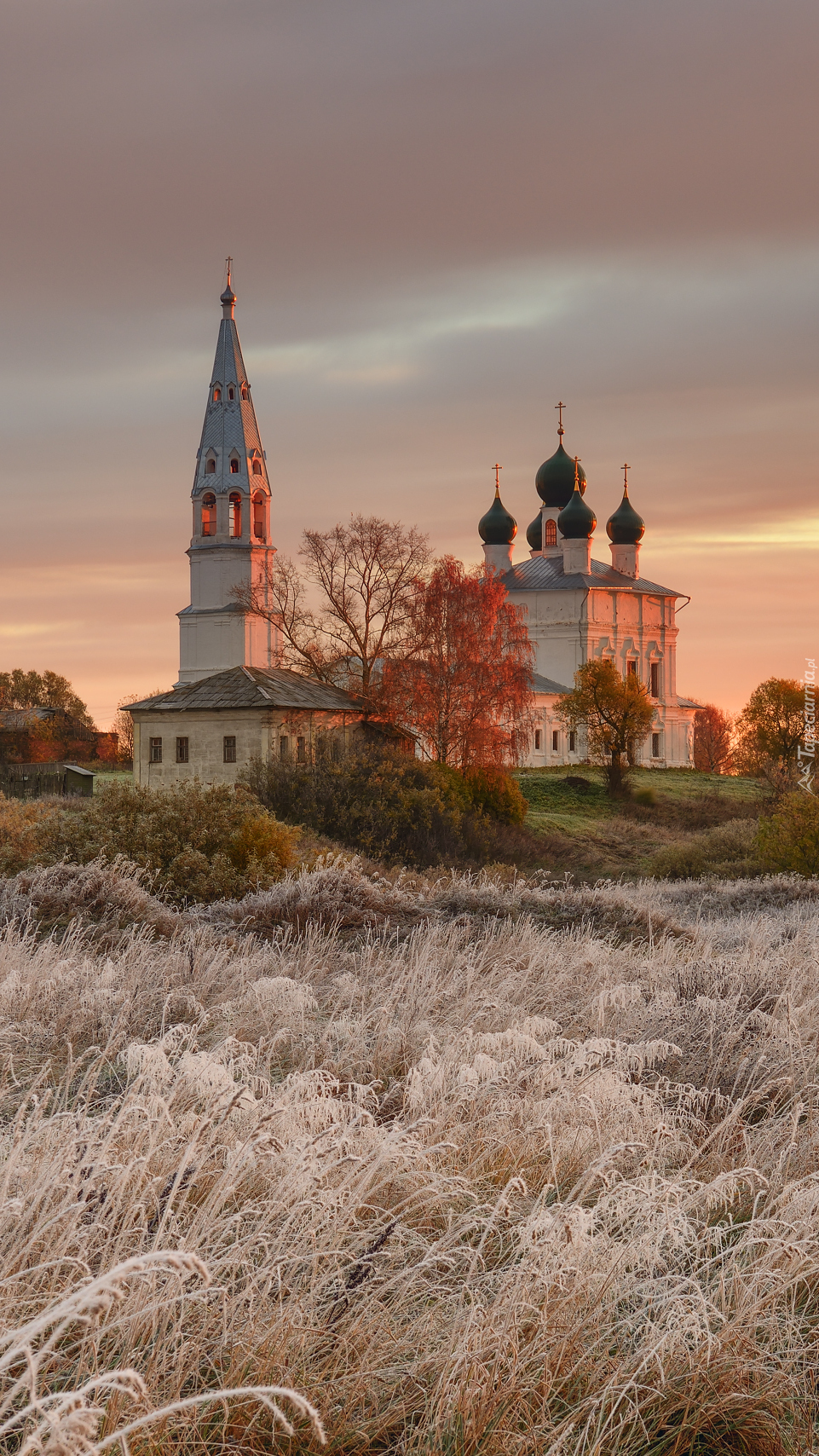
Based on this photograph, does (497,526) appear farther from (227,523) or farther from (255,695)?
(255,695)

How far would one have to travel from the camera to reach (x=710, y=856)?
30.7 m

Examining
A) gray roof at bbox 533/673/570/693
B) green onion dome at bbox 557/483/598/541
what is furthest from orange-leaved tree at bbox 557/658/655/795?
green onion dome at bbox 557/483/598/541

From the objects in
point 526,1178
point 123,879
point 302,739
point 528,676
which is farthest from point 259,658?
point 526,1178

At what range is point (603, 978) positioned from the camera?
921 cm

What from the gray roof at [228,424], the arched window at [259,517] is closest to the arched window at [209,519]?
the gray roof at [228,424]

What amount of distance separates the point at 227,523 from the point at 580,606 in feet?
63.4

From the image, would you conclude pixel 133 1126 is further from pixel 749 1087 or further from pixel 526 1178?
pixel 749 1087

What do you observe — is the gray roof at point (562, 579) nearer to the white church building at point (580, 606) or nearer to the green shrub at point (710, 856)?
the white church building at point (580, 606)

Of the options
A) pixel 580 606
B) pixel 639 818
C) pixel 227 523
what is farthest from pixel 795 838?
pixel 580 606

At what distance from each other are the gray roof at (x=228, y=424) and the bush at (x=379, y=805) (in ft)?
91.8

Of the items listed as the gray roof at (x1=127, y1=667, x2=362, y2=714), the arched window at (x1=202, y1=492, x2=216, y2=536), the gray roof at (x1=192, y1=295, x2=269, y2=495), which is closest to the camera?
the gray roof at (x1=127, y1=667, x2=362, y2=714)

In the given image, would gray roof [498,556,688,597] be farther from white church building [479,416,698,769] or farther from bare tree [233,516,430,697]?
bare tree [233,516,430,697]

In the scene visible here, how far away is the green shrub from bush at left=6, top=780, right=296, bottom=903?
43.1ft

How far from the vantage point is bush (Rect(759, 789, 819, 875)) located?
24.3 metres
